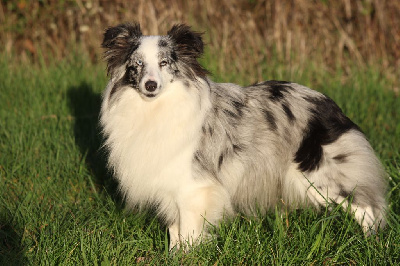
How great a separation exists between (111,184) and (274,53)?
3.96 meters

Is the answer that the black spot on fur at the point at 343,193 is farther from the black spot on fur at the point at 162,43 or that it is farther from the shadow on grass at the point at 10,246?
the shadow on grass at the point at 10,246

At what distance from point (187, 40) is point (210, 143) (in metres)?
0.84

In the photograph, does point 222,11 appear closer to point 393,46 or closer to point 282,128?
point 393,46

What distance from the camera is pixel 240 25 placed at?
8.20 metres

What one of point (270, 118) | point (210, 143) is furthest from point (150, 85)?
point (270, 118)

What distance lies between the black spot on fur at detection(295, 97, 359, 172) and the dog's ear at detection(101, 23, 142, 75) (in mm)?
1615

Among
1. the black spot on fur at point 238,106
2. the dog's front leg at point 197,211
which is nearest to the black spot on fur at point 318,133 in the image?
the black spot on fur at point 238,106

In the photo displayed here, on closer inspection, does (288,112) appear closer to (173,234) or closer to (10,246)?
(173,234)

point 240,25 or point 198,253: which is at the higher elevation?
point 240,25

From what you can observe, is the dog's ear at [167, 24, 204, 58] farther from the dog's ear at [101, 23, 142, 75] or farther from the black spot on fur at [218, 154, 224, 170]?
the black spot on fur at [218, 154, 224, 170]

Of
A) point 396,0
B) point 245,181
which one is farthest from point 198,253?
point 396,0

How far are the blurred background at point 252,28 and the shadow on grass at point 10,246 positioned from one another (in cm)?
416

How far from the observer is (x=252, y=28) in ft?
26.8

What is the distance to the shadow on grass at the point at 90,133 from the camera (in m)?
5.00
